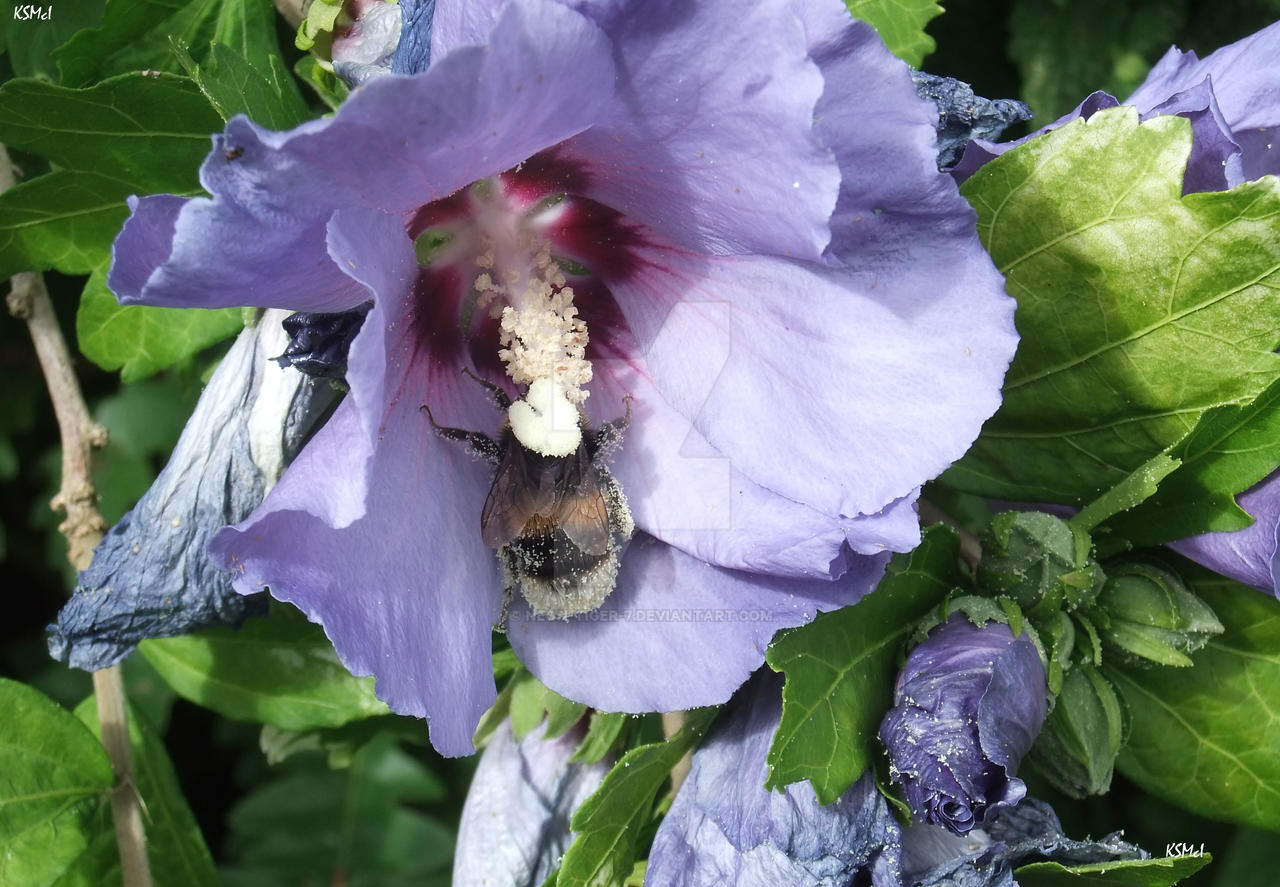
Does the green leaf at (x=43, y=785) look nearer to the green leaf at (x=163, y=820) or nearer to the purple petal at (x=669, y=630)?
the green leaf at (x=163, y=820)

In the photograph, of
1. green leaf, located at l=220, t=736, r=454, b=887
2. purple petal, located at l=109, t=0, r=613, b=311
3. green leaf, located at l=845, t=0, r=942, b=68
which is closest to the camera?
purple petal, located at l=109, t=0, r=613, b=311

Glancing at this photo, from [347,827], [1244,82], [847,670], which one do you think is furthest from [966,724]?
[347,827]

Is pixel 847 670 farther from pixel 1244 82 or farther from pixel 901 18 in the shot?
pixel 901 18

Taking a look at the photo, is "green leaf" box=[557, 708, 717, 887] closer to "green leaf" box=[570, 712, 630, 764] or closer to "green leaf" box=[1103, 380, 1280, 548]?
"green leaf" box=[570, 712, 630, 764]

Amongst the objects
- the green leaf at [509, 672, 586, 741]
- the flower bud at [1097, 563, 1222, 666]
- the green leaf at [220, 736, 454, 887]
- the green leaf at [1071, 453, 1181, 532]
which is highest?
the green leaf at [1071, 453, 1181, 532]

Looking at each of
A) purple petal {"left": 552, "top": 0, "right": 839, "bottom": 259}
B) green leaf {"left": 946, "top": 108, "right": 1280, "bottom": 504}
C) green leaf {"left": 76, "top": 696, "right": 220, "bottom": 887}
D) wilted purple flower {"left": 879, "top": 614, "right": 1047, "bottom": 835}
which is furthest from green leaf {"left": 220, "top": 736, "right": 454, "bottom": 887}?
purple petal {"left": 552, "top": 0, "right": 839, "bottom": 259}

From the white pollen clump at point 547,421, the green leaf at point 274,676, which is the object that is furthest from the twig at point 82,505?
the white pollen clump at point 547,421
